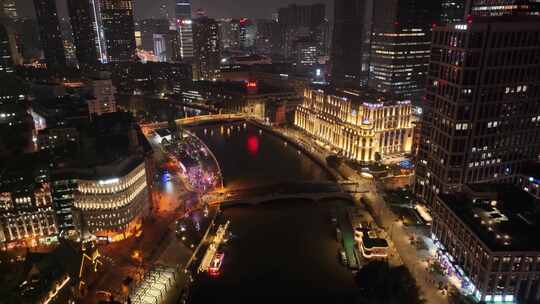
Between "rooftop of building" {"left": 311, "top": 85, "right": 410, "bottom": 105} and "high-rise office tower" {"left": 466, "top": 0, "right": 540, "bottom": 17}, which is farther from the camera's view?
"rooftop of building" {"left": 311, "top": 85, "right": 410, "bottom": 105}

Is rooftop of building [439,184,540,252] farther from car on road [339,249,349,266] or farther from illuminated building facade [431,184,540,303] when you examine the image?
car on road [339,249,349,266]

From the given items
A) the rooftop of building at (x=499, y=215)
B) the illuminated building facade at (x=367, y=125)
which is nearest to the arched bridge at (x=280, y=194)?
the illuminated building facade at (x=367, y=125)

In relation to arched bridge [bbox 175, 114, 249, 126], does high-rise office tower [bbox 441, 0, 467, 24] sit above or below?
above

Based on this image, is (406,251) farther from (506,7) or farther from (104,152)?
(104,152)

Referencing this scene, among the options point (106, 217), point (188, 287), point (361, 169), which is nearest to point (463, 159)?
point (361, 169)

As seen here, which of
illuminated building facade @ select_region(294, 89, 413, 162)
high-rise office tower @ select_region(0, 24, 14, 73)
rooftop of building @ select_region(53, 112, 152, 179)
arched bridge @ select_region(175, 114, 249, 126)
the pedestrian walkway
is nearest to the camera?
the pedestrian walkway

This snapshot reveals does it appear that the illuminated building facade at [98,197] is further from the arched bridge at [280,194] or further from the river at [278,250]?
the river at [278,250]

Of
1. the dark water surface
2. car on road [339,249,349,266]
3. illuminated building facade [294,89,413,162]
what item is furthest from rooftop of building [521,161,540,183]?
the dark water surface

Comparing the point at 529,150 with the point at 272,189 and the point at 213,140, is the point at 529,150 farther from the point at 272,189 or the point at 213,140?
the point at 213,140

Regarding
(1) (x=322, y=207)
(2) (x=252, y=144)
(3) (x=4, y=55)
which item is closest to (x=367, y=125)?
(1) (x=322, y=207)

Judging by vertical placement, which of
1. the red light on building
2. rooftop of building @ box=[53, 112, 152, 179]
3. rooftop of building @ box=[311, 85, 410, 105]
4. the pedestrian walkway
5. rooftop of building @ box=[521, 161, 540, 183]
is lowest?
the red light on building
